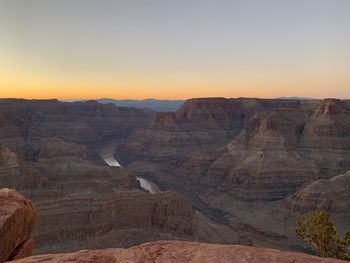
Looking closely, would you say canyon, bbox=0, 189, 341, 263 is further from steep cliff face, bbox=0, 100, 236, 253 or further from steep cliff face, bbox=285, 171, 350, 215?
steep cliff face, bbox=285, 171, 350, 215

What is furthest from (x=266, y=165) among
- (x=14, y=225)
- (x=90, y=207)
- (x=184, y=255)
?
(x=184, y=255)

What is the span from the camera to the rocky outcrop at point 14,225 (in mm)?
17234

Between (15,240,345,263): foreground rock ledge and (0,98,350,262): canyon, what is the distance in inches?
12.2

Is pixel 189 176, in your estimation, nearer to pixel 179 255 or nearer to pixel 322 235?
pixel 322 235

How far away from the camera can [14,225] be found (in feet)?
59.7

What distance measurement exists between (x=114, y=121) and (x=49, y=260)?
598 ft

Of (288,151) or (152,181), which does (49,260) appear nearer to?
(288,151)

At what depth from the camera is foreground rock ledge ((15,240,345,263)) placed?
11.2m

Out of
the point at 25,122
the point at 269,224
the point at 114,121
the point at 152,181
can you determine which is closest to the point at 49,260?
the point at 269,224

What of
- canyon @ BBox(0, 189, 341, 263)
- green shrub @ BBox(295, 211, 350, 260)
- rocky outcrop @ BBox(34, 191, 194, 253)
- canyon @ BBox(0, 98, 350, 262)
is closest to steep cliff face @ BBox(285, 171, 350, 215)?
canyon @ BBox(0, 98, 350, 262)

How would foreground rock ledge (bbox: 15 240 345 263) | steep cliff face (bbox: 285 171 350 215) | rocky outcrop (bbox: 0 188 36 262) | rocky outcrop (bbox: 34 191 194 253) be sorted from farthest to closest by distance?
steep cliff face (bbox: 285 171 350 215) < rocky outcrop (bbox: 34 191 194 253) < rocky outcrop (bbox: 0 188 36 262) < foreground rock ledge (bbox: 15 240 345 263)

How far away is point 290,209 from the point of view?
76.9 m

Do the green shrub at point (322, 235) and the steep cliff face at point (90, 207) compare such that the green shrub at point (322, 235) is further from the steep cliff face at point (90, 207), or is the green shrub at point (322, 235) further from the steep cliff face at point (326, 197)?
the steep cliff face at point (326, 197)

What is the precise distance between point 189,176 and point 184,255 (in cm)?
10014
